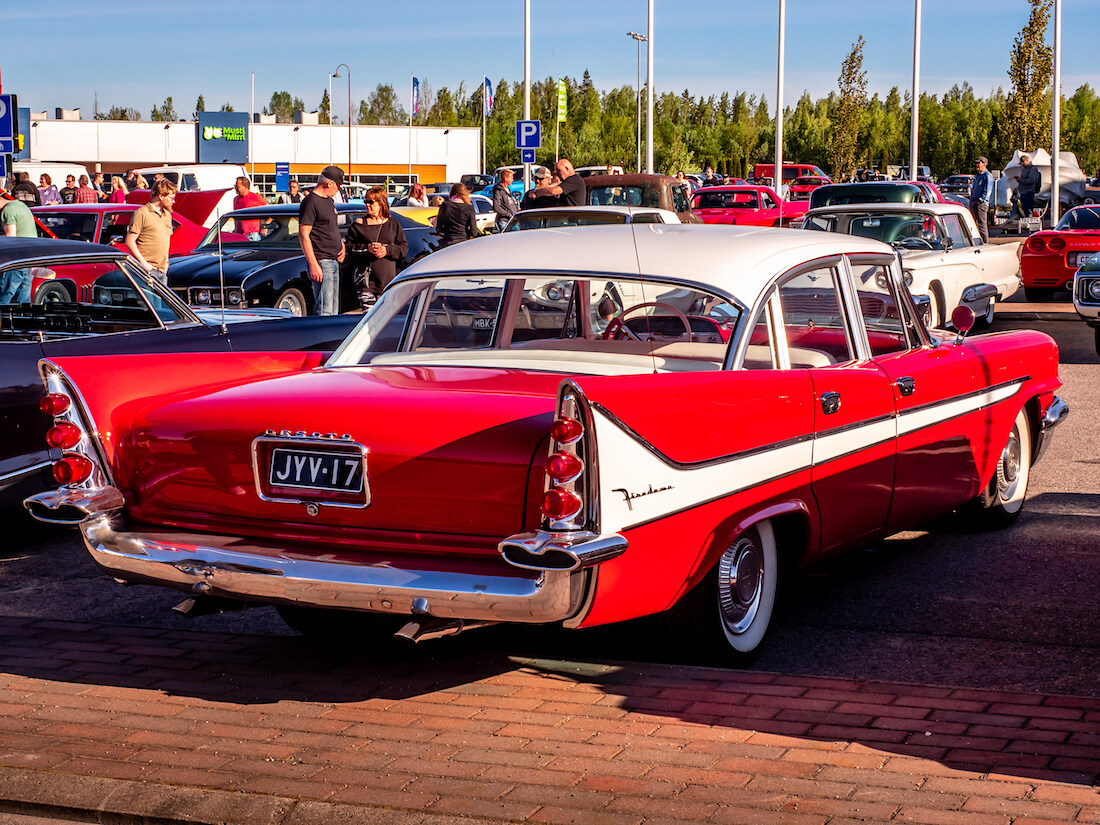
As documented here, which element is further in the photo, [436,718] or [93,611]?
[93,611]

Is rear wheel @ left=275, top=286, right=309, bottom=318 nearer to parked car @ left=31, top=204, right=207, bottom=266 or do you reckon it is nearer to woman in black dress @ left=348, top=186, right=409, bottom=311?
woman in black dress @ left=348, top=186, right=409, bottom=311

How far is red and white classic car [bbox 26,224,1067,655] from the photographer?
13.3ft

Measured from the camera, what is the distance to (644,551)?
4.15m

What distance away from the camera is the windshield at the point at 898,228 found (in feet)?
46.5

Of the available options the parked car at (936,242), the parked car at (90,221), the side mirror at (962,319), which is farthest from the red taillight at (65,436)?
the parked car at (90,221)

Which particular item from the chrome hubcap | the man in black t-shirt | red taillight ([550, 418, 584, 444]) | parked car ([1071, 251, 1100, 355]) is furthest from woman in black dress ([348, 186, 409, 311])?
red taillight ([550, 418, 584, 444])

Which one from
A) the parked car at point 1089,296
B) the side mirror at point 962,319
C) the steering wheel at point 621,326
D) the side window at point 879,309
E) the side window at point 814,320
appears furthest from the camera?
the parked car at point 1089,296

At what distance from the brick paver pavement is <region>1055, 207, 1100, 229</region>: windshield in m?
15.6

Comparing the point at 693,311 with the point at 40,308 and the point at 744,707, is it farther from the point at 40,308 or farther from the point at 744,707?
the point at 40,308

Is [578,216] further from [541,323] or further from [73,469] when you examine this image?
[73,469]

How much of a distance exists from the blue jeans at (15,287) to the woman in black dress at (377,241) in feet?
22.6

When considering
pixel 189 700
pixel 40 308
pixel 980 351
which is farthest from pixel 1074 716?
pixel 40 308

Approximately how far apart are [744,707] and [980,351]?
2658 mm

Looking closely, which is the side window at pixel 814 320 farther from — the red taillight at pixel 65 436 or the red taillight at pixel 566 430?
the red taillight at pixel 65 436
